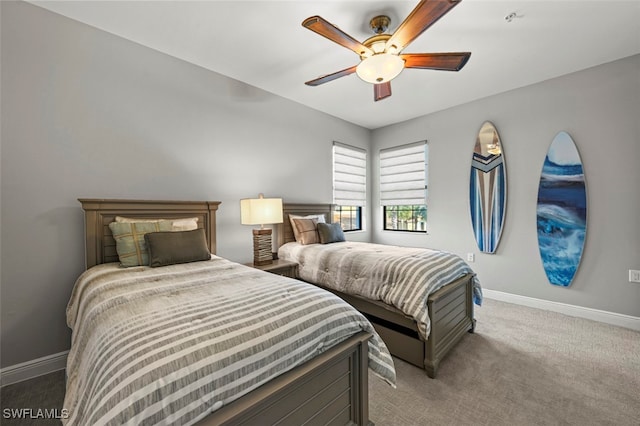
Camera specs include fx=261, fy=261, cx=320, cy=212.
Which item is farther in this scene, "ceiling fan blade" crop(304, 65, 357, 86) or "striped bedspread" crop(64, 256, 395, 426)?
"ceiling fan blade" crop(304, 65, 357, 86)

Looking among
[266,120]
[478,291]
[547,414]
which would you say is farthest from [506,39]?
[547,414]

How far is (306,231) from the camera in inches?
131

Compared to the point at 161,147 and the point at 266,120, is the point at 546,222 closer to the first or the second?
the point at 266,120

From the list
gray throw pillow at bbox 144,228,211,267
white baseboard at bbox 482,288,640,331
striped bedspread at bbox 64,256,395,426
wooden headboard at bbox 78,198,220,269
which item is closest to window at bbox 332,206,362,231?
white baseboard at bbox 482,288,640,331

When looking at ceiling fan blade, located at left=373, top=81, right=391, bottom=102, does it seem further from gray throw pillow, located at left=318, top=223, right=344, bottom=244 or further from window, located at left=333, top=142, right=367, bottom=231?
window, located at left=333, top=142, right=367, bottom=231

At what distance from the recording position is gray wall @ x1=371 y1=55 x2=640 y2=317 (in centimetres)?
273

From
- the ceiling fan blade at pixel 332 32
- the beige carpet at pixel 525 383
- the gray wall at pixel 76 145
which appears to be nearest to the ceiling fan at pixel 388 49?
the ceiling fan blade at pixel 332 32

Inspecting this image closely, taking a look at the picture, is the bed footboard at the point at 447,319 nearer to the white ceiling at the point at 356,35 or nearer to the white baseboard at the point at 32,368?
the white ceiling at the point at 356,35

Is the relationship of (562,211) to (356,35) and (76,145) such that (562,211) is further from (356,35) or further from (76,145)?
(76,145)

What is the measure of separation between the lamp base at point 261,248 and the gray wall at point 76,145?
1.13 ft

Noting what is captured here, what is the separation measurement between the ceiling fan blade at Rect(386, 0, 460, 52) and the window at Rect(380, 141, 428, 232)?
2673 mm

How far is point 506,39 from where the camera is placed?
238 cm

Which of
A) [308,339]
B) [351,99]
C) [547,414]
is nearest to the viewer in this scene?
[308,339]

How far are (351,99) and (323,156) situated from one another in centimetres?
94
